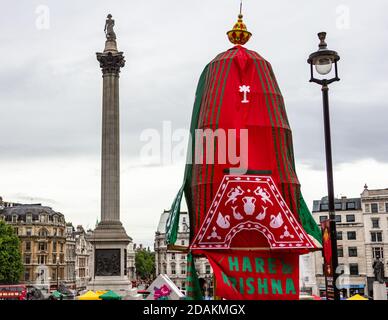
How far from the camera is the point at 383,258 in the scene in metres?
68.9

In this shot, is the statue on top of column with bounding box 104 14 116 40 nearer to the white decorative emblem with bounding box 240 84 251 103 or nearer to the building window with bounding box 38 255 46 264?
the white decorative emblem with bounding box 240 84 251 103

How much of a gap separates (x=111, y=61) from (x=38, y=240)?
200ft

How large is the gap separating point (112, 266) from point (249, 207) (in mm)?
29979

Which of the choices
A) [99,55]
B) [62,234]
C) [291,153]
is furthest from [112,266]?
[62,234]

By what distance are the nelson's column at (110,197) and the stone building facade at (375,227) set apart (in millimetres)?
37749

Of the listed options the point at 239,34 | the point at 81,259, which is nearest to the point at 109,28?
the point at 239,34

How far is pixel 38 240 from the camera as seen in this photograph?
3915 inches

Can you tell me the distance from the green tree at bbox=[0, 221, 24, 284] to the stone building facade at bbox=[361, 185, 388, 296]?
4757cm

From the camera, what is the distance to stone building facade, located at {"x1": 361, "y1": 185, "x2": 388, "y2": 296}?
69312 millimetres

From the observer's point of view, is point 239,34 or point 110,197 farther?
point 110,197

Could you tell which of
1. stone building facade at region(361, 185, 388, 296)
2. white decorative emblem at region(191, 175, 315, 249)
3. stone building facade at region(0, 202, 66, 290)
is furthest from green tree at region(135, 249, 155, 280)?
white decorative emblem at region(191, 175, 315, 249)

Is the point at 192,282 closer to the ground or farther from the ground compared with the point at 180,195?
closer to the ground

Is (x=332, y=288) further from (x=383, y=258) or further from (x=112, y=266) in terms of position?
(x=383, y=258)

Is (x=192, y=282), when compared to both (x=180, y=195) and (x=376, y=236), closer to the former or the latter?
(x=180, y=195)
